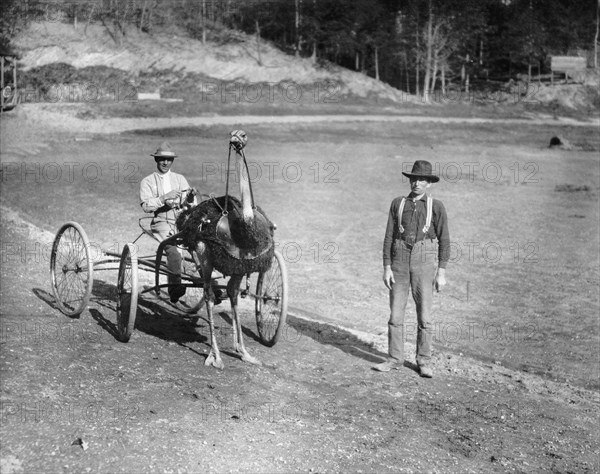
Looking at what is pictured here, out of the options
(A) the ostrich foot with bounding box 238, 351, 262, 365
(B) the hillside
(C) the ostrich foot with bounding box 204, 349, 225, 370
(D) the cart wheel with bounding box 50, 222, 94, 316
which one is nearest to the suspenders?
(A) the ostrich foot with bounding box 238, 351, 262, 365

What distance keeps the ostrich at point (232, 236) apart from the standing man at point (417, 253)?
1.45 m

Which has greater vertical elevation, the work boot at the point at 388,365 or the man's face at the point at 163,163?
the man's face at the point at 163,163

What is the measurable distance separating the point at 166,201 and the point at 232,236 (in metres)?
1.40

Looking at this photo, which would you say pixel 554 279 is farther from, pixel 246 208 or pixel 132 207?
pixel 132 207

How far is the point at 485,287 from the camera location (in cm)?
1327

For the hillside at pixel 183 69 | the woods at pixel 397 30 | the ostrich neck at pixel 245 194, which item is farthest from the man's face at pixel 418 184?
the woods at pixel 397 30

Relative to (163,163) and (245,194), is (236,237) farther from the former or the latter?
(163,163)

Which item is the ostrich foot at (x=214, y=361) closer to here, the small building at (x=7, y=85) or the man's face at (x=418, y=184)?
the man's face at (x=418, y=184)

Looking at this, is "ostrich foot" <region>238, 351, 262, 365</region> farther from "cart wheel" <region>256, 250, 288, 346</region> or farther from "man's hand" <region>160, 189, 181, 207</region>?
"man's hand" <region>160, 189, 181, 207</region>

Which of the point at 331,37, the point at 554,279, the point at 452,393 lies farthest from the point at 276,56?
the point at 452,393

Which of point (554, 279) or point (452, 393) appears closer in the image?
point (452, 393)

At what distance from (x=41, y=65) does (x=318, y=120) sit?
16541 millimetres

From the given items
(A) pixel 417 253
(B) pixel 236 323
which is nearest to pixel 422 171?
(A) pixel 417 253

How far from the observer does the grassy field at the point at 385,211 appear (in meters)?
11.5
